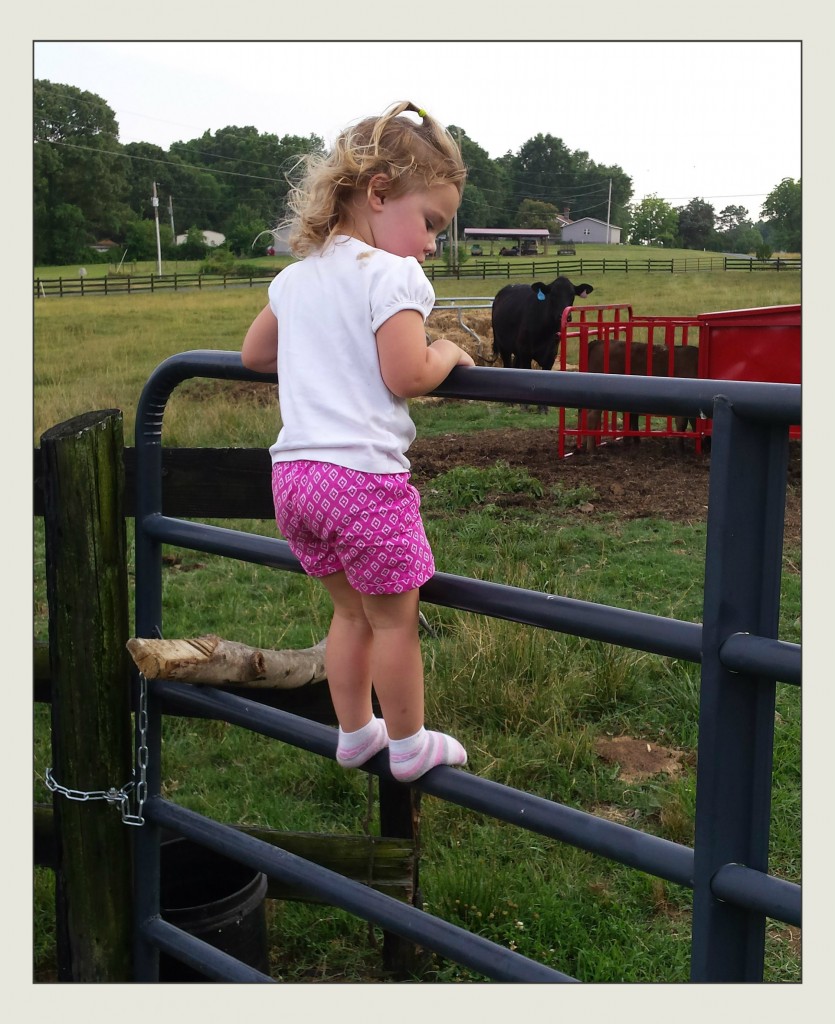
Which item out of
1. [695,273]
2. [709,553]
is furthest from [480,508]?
[695,273]

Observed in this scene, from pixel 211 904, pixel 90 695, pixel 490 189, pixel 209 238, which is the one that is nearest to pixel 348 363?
pixel 90 695

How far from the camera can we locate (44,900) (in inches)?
118

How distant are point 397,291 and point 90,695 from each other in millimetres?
1055

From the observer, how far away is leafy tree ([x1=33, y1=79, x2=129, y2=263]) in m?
16.9

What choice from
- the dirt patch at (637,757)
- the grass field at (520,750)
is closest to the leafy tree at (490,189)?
the grass field at (520,750)

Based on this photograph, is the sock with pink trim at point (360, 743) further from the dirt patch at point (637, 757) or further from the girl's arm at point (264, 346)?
the dirt patch at point (637, 757)

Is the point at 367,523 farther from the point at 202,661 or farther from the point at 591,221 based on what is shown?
the point at 591,221

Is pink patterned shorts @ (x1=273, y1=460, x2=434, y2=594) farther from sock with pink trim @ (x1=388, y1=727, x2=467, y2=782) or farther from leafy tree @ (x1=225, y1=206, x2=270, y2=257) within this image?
leafy tree @ (x1=225, y1=206, x2=270, y2=257)

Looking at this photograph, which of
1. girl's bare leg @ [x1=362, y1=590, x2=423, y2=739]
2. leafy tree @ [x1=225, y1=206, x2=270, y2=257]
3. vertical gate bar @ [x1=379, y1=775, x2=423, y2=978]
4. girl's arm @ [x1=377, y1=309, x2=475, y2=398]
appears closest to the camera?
girl's arm @ [x1=377, y1=309, x2=475, y2=398]

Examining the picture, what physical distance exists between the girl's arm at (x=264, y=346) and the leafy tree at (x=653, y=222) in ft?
40.8

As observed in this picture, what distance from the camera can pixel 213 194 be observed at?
20.0 m

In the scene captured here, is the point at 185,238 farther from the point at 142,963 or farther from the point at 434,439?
the point at 142,963

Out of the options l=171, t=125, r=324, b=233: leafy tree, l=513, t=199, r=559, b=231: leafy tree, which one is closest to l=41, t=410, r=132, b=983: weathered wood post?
l=513, t=199, r=559, b=231: leafy tree

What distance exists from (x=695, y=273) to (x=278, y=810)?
17.5 metres
